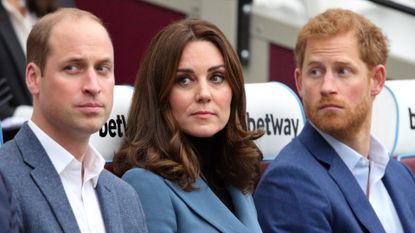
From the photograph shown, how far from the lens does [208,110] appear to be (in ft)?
11.3

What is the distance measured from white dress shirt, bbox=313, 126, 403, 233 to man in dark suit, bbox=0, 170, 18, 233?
5.41 feet

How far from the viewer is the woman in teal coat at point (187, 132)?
3328 millimetres

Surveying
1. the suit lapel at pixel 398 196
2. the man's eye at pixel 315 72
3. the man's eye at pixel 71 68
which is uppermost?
the man's eye at pixel 71 68

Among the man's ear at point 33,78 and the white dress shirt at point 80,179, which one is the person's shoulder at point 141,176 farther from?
the man's ear at point 33,78

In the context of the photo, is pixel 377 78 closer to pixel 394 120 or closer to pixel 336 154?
pixel 336 154

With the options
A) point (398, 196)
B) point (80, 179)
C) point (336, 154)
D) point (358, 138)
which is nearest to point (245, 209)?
point (336, 154)

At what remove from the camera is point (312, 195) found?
3576 mm

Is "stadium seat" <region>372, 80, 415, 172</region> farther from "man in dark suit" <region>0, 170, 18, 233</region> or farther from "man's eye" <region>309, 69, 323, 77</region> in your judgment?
"man in dark suit" <region>0, 170, 18, 233</region>

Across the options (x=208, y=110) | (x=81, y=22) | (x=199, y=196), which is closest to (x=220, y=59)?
(x=208, y=110)

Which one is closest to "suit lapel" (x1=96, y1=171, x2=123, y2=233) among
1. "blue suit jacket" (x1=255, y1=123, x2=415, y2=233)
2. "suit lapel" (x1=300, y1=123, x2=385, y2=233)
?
"blue suit jacket" (x1=255, y1=123, x2=415, y2=233)

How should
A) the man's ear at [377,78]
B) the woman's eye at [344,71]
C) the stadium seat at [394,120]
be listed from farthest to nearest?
A: the stadium seat at [394,120] → the man's ear at [377,78] → the woman's eye at [344,71]

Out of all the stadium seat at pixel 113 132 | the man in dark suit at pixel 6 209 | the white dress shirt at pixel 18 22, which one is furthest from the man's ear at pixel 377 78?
the man in dark suit at pixel 6 209

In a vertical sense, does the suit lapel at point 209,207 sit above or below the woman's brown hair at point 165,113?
below

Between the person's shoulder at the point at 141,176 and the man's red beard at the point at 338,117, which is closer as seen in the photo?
the person's shoulder at the point at 141,176
